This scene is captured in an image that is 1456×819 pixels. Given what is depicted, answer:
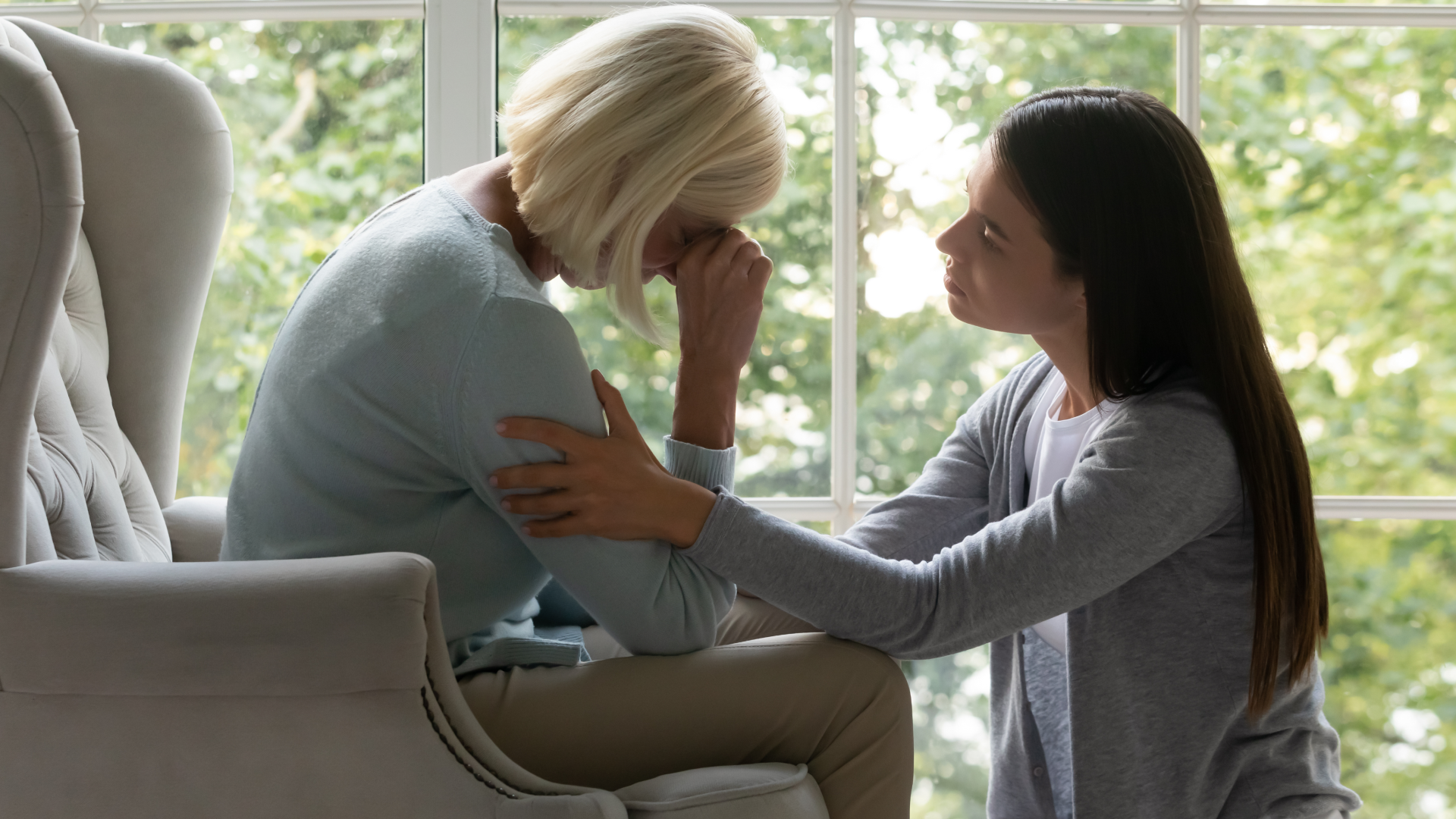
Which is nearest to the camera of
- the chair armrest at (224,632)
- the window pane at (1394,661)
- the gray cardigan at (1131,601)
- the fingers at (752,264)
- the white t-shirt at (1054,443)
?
the chair armrest at (224,632)

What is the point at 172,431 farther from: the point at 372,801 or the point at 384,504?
the point at 372,801

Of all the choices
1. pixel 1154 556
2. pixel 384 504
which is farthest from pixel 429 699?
pixel 1154 556

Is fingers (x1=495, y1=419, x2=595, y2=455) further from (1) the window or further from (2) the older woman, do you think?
(1) the window

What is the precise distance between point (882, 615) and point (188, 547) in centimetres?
101

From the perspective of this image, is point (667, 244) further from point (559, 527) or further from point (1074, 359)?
point (1074, 359)

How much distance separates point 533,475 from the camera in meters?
0.89

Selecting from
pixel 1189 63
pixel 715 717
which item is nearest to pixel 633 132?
pixel 715 717

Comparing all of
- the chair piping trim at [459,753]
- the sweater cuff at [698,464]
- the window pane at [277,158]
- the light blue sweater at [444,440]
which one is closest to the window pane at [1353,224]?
the sweater cuff at [698,464]

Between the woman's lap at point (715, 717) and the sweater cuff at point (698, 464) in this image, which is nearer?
the woman's lap at point (715, 717)

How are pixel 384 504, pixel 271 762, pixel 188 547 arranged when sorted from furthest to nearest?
pixel 188 547, pixel 384 504, pixel 271 762

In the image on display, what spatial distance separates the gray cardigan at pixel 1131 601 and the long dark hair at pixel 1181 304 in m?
0.03

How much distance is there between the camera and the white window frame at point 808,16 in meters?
1.83

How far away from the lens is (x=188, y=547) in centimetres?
143

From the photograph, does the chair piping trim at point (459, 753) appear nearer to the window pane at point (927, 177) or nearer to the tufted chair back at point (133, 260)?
the tufted chair back at point (133, 260)
